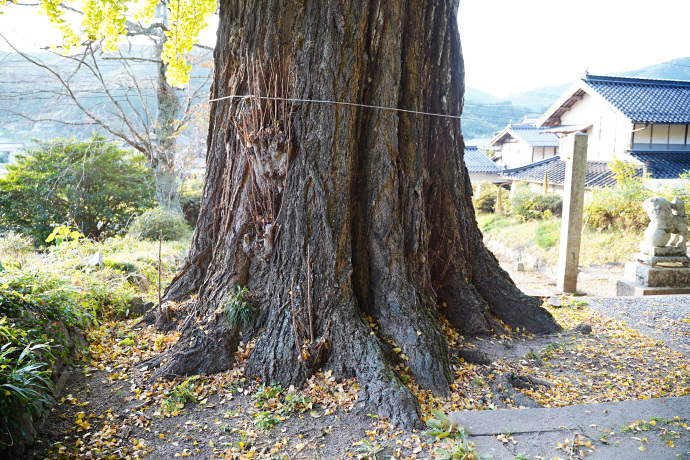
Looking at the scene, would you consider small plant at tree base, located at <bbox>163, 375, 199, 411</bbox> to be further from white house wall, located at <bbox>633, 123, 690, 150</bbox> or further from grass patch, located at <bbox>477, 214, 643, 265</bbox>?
white house wall, located at <bbox>633, 123, 690, 150</bbox>

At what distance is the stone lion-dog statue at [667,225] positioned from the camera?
7.89 m

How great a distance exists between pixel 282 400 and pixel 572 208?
609cm

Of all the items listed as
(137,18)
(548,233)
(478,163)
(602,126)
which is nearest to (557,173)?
(602,126)

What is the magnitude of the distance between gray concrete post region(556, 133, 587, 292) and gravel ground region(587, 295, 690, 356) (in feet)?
4.89

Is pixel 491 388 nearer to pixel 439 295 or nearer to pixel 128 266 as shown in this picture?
pixel 439 295

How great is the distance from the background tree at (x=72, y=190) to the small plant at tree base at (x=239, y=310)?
8395 mm

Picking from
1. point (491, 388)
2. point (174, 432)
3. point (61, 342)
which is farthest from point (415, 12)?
point (61, 342)

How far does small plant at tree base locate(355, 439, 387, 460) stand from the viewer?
2424mm

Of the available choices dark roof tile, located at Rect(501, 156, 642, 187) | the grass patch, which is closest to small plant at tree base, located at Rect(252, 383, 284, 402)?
the grass patch

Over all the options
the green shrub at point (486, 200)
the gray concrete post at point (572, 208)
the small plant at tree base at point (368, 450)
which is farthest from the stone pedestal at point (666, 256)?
the green shrub at point (486, 200)

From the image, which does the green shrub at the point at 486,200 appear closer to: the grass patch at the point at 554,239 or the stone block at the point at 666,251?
the grass patch at the point at 554,239

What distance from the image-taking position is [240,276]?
3512 mm

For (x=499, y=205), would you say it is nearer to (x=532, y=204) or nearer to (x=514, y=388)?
(x=532, y=204)

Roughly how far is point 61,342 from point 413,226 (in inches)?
114
